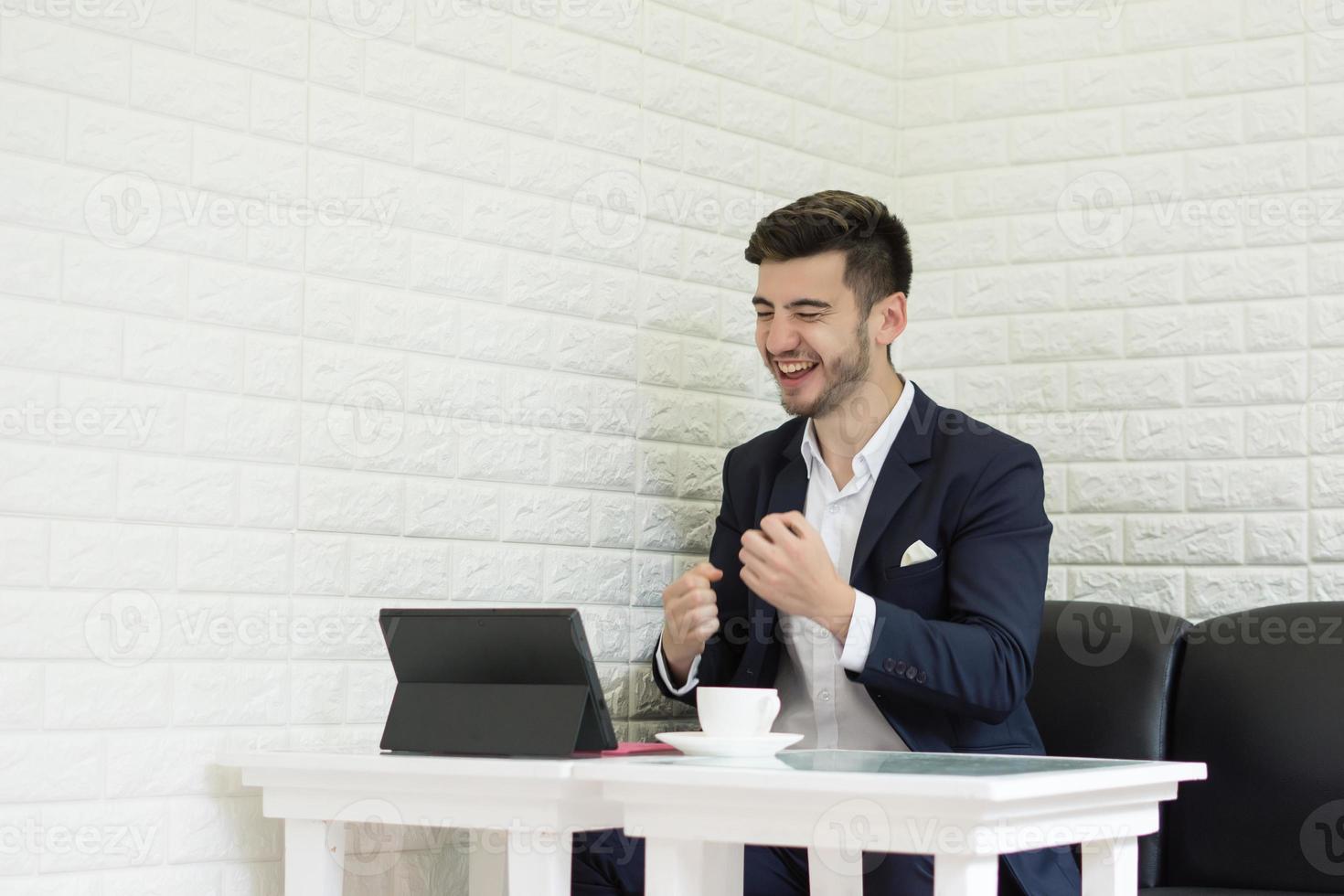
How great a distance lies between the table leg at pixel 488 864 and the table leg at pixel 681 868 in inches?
29.4

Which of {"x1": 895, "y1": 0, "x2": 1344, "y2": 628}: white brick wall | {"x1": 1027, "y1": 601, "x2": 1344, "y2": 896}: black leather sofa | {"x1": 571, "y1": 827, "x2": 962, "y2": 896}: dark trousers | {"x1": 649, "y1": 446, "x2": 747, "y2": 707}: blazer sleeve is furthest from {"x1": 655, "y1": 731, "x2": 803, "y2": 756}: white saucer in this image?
{"x1": 895, "y1": 0, "x2": 1344, "y2": 628}: white brick wall

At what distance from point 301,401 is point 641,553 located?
848 mm

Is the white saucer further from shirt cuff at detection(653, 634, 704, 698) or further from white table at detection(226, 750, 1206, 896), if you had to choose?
shirt cuff at detection(653, 634, 704, 698)

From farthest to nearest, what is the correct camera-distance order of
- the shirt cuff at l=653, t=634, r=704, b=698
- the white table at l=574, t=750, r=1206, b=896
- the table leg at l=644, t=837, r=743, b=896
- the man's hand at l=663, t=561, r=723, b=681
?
1. the shirt cuff at l=653, t=634, r=704, b=698
2. the man's hand at l=663, t=561, r=723, b=681
3. the table leg at l=644, t=837, r=743, b=896
4. the white table at l=574, t=750, r=1206, b=896

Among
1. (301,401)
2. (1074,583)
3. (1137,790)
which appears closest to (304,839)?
(301,401)

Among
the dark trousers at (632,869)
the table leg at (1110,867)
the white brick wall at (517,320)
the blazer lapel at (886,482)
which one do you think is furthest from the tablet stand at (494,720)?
the blazer lapel at (886,482)

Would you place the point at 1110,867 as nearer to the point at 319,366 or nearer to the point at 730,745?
the point at 730,745

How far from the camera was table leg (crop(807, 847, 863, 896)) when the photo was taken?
237 cm

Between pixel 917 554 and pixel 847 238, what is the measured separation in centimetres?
62

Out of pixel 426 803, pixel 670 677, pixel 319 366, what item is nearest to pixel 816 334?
pixel 670 677

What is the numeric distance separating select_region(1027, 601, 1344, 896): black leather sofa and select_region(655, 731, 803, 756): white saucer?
3.40ft

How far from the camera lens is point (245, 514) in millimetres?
2559

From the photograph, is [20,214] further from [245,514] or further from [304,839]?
[304,839]

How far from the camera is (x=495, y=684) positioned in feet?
7.36
